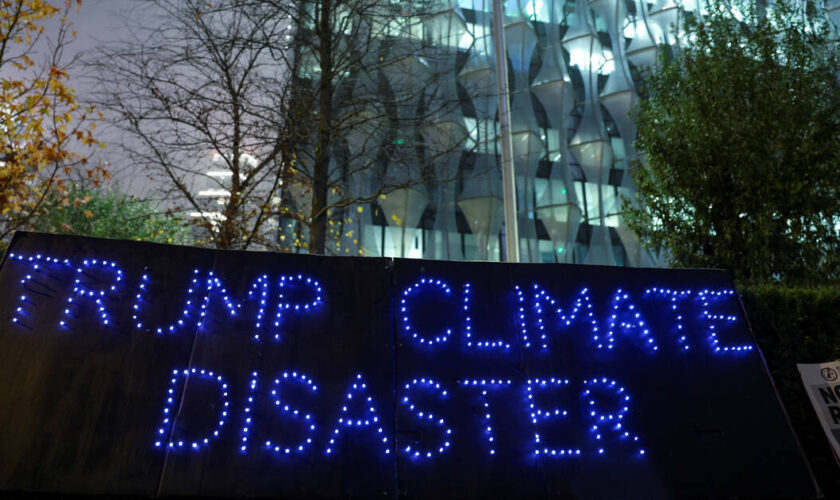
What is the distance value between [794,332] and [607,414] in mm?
3374

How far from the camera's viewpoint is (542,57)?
101 ft

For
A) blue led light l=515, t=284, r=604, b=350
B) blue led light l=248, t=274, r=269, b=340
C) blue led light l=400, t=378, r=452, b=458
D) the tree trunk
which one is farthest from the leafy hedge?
the tree trunk

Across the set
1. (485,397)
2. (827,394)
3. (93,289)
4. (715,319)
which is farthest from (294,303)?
(827,394)

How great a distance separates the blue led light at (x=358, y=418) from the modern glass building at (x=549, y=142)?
21.2 m

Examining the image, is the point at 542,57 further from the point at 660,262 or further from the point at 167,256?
the point at 167,256

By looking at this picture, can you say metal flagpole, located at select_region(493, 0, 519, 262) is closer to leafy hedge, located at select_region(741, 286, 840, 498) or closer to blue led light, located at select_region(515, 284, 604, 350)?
leafy hedge, located at select_region(741, 286, 840, 498)

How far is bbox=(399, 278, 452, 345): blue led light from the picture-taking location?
5500 millimetres

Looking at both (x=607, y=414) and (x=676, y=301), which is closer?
(x=607, y=414)

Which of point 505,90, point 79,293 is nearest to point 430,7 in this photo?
point 505,90

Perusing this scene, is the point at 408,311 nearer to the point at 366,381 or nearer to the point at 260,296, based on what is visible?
the point at 366,381

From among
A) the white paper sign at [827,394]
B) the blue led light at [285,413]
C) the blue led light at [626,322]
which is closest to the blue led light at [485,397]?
the blue led light at [626,322]

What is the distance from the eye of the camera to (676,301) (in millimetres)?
6133

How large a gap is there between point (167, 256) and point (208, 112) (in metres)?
5.60

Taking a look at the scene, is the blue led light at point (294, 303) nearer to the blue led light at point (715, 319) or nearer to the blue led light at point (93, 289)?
the blue led light at point (93, 289)
